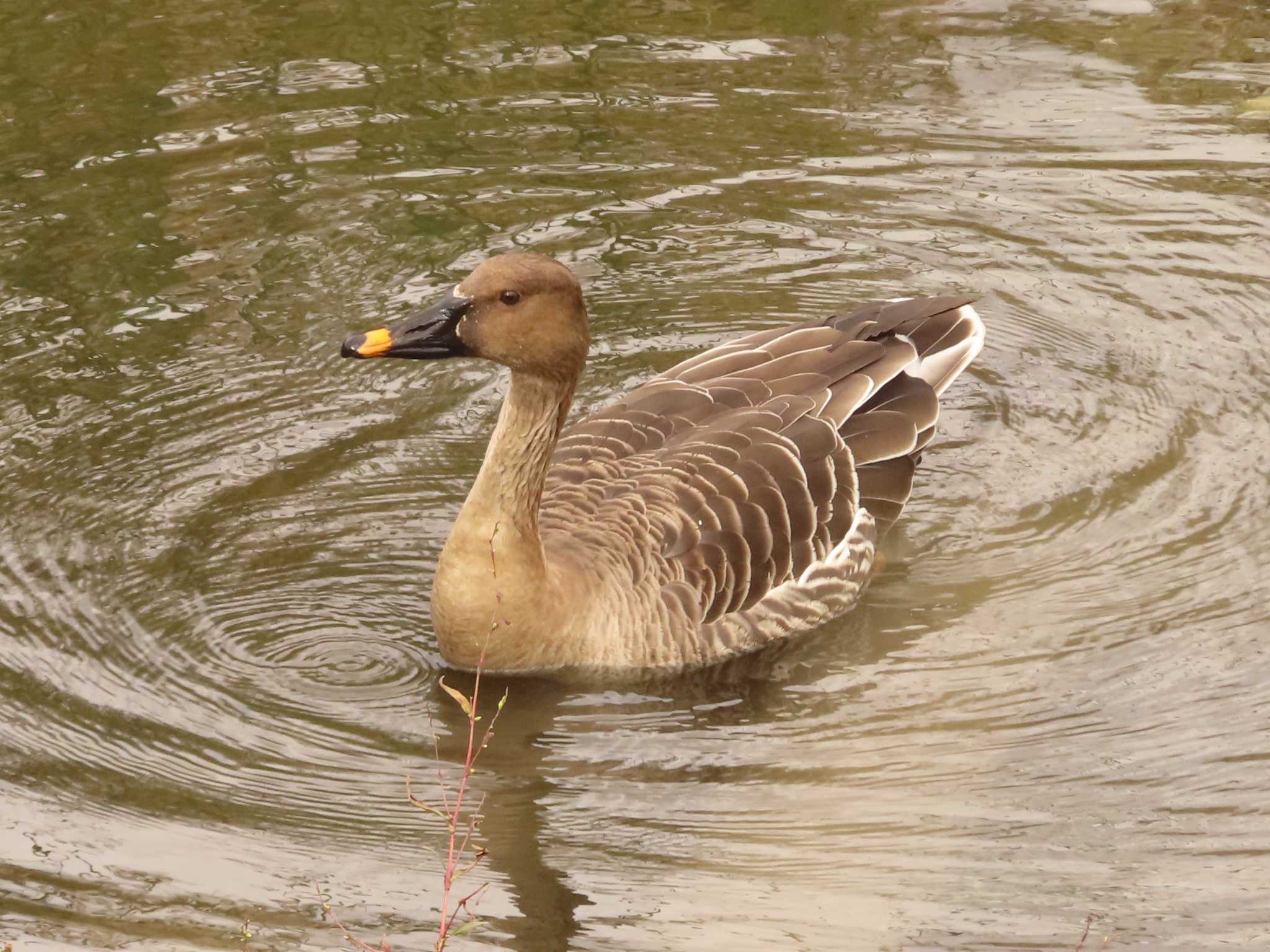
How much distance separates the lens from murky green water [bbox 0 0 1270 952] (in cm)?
571

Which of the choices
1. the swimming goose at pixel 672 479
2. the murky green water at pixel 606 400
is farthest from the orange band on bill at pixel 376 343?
the murky green water at pixel 606 400

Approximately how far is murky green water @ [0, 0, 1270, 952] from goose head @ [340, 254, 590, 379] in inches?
49.0

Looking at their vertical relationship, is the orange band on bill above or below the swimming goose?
above

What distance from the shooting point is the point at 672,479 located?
7.22 m

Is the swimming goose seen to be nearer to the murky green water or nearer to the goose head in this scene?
the goose head

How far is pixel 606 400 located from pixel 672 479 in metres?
1.55

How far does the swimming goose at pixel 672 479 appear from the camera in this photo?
22.1ft

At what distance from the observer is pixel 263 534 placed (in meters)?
7.65

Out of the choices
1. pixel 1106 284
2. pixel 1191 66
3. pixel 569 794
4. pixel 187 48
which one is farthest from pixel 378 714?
pixel 1191 66

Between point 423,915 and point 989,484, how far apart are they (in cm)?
373

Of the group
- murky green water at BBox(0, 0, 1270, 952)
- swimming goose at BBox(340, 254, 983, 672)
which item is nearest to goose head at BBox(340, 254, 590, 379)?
swimming goose at BBox(340, 254, 983, 672)

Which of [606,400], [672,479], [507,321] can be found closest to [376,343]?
[507,321]

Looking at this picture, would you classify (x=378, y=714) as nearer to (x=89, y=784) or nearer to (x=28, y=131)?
(x=89, y=784)

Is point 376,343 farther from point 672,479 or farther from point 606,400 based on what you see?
point 606,400
